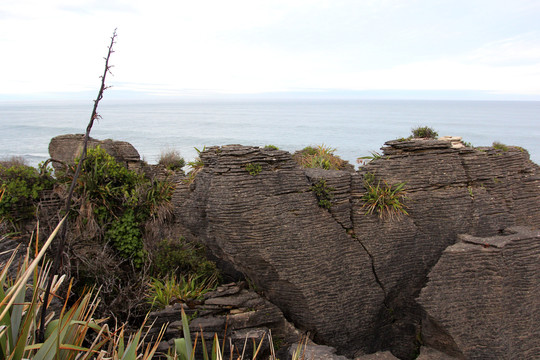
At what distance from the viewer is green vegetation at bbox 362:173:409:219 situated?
8727 millimetres

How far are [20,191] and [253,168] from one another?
6.50 metres

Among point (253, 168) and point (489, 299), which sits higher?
point (253, 168)

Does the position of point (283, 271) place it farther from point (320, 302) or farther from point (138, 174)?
point (138, 174)

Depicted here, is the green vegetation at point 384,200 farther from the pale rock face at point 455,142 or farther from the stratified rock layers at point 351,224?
the pale rock face at point 455,142

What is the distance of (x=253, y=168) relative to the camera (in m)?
8.02

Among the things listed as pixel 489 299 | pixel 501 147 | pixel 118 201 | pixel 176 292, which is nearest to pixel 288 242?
pixel 176 292

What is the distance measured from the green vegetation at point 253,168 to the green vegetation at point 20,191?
6.19 m

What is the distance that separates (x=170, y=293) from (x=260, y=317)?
6.57ft

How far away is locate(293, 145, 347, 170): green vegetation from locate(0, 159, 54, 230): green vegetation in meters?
7.21

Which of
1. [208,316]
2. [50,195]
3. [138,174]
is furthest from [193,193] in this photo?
[50,195]

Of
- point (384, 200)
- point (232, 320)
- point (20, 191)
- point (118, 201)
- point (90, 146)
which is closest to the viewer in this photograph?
point (232, 320)

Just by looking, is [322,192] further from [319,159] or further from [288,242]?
[319,159]

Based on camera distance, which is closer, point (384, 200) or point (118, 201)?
point (384, 200)

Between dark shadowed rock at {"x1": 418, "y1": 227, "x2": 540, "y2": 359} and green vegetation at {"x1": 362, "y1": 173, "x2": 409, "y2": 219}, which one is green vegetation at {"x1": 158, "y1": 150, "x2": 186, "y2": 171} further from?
dark shadowed rock at {"x1": 418, "y1": 227, "x2": 540, "y2": 359}
